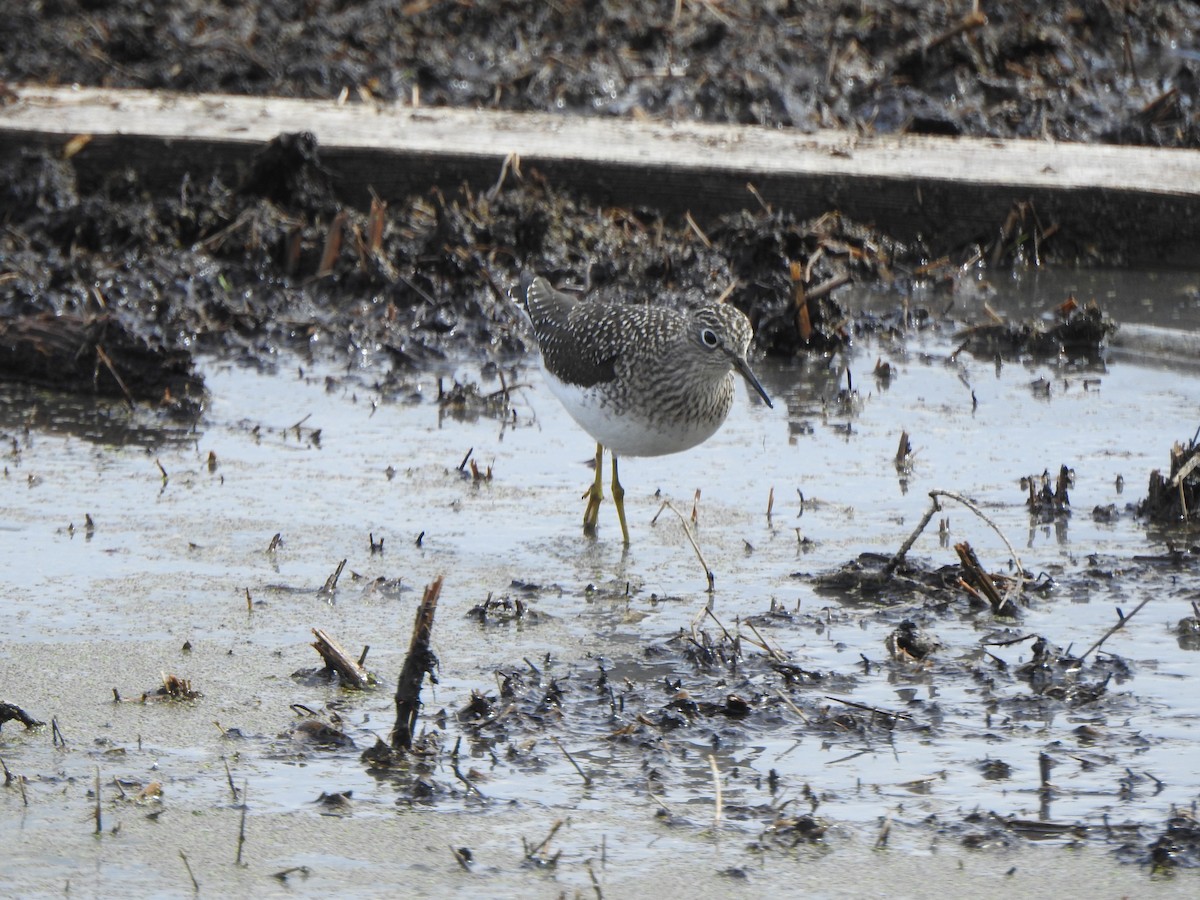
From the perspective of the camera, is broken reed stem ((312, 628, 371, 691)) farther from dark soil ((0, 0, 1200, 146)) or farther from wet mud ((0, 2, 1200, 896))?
dark soil ((0, 0, 1200, 146))

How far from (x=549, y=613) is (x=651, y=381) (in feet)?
3.80

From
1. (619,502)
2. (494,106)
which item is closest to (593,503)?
(619,502)

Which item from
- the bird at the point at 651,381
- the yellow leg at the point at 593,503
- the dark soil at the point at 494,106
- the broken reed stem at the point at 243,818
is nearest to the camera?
the broken reed stem at the point at 243,818

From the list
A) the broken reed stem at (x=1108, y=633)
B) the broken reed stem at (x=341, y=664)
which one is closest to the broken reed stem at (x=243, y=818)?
the broken reed stem at (x=341, y=664)

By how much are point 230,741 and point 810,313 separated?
460 cm

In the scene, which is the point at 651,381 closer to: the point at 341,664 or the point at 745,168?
the point at 341,664

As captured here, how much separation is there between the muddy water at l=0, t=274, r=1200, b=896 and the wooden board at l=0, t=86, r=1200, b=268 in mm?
976

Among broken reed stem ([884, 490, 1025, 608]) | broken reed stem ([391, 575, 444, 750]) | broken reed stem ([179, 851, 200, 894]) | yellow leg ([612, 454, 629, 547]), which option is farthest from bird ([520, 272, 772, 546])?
broken reed stem ([179, 851, 200, 894])

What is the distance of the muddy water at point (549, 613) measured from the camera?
3.94m

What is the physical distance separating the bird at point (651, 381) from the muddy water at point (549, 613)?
1.08ft

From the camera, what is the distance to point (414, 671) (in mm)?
4180

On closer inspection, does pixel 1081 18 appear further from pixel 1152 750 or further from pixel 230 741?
pixel 230 741

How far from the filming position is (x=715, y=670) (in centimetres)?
498

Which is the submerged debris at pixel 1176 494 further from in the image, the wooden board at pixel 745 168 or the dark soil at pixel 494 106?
the wooden board at pixel 745 168
